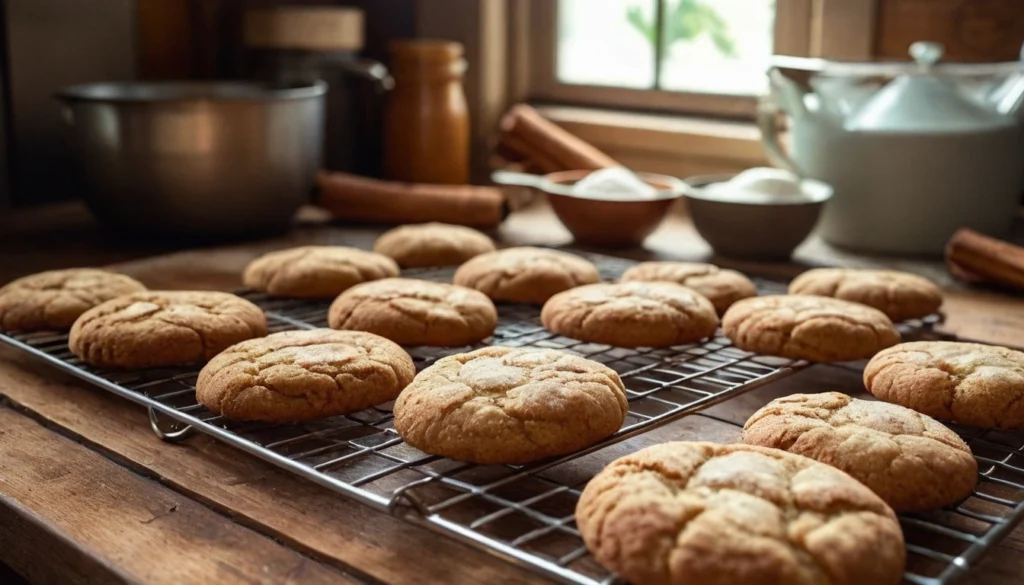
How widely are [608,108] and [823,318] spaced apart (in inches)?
61.0

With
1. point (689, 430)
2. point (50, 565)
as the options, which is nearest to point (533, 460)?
point (689, 430)

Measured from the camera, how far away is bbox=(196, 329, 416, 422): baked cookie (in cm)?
118

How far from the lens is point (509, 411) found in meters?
1.08

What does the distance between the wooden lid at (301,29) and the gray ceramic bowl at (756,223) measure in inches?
42.0

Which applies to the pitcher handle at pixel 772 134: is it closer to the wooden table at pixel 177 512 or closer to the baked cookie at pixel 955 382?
the wooden table at pixel 177 512

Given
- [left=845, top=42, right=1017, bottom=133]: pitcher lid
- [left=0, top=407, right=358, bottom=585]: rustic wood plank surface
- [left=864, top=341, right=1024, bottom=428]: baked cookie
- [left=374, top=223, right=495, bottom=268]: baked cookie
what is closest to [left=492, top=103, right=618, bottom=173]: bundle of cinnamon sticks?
[left=374, top=223, right=495, bottom=268]: baked cookie

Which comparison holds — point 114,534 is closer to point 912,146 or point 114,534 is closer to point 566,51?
point 912,146

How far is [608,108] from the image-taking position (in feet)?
9.46

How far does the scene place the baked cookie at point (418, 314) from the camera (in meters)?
1.49

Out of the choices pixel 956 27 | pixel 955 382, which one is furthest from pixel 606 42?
pixel 955 382

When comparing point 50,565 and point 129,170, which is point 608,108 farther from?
point 50,565

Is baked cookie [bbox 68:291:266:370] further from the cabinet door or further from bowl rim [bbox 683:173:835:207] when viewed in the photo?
the cabinet door

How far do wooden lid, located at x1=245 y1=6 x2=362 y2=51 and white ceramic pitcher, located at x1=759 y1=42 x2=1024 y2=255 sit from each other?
113 cm

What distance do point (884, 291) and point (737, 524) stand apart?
909 mm
